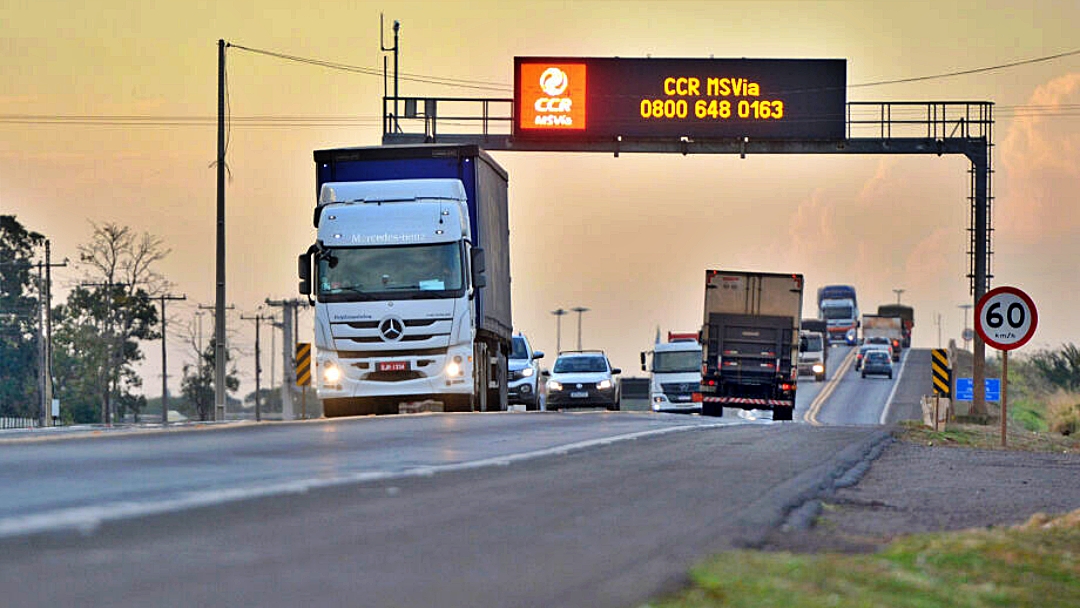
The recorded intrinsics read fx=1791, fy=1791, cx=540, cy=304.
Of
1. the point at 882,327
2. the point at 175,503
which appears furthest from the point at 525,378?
the point at 882,327

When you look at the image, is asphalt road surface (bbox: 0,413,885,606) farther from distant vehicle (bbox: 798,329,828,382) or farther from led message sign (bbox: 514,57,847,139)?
distant vehicle (bbox: 798,329,828,382)

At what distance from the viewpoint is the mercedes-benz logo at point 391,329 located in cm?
3000

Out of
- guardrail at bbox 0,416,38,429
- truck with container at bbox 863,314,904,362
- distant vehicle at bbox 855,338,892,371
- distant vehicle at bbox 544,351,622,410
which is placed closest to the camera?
distant vehicle at bbox 544,351,622,410

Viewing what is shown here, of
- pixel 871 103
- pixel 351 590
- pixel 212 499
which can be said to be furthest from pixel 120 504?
pixel 871 103

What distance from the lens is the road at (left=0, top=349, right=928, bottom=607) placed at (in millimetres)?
6738

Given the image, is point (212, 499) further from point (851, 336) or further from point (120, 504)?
point (851, 336)

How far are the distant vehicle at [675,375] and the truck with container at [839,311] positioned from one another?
70609 millimetres

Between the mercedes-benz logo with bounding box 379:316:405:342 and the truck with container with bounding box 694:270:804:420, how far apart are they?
58.1ft

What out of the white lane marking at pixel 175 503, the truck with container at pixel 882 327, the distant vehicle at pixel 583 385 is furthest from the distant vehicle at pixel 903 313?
the white lane marking at pixel 175 503

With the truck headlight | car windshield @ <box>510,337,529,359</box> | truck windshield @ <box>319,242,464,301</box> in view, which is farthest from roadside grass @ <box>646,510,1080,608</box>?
car windshield @ <box>510,337,529,359</box>

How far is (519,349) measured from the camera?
44188mm

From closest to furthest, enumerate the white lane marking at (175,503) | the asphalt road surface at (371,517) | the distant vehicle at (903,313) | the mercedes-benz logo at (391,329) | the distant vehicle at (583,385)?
1. the asphalt road surface at (371,517)
2. the white lane marking at (175,503)
3. the mercedes-benz logo at (391,329)
4. the distant vehicle at (583,385)
5. the distant vehicle at (903,313)

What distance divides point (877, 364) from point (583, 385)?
48.5 m

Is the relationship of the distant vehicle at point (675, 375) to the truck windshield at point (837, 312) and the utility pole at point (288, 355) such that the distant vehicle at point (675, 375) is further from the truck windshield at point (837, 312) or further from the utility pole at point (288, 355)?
the truck windshield at point (837, 312)
